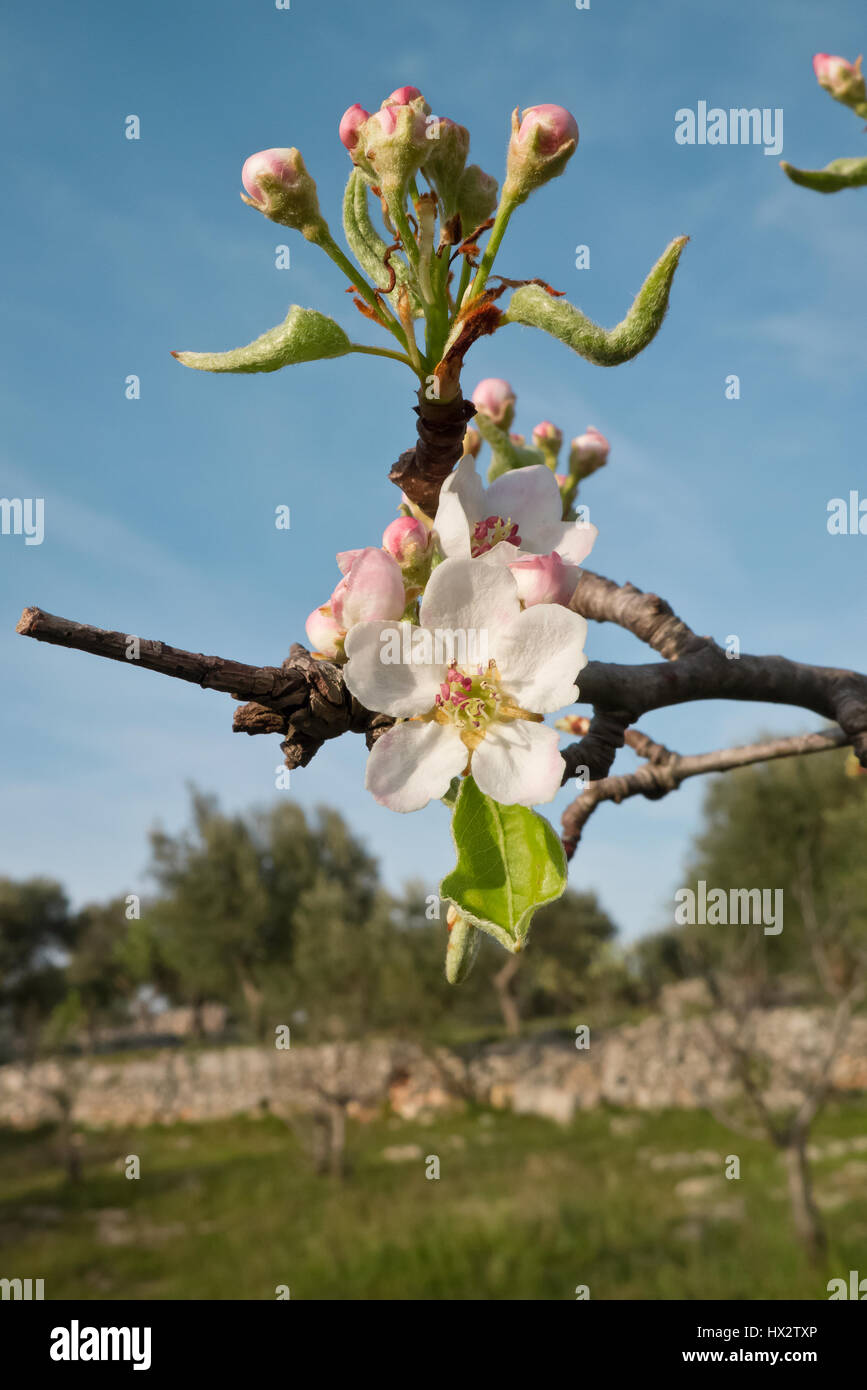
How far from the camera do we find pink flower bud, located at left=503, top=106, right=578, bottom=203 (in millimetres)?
948

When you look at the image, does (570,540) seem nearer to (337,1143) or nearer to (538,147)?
(538,147)

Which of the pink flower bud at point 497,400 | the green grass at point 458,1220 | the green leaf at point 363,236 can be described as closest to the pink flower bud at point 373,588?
the green leaf at point 363,236

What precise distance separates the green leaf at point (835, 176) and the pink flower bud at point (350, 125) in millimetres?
445

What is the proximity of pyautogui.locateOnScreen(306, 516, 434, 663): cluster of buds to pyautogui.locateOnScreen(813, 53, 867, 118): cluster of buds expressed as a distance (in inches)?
31.4

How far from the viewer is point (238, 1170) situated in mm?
14383

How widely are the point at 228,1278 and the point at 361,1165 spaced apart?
400 cm

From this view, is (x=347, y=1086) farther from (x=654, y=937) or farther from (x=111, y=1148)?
(x=654, y=937)

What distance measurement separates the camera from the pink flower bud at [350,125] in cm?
102

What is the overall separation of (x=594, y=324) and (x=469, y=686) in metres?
0.37

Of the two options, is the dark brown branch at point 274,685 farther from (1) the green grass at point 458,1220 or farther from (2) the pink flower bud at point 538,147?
(1) the green grass at point 458,1220

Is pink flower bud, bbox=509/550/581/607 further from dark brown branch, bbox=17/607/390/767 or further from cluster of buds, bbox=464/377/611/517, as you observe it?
cluster of buds, bbox=464/377/611/517

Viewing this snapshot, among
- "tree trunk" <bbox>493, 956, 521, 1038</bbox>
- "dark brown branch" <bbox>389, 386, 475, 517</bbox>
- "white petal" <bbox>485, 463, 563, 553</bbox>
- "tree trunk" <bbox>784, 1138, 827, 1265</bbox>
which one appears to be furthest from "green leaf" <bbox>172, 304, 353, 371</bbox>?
"tree trunk" <bbox>493, 956, 521, 1038</bbox>

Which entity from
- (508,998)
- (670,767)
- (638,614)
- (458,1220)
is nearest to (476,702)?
(638,614)
